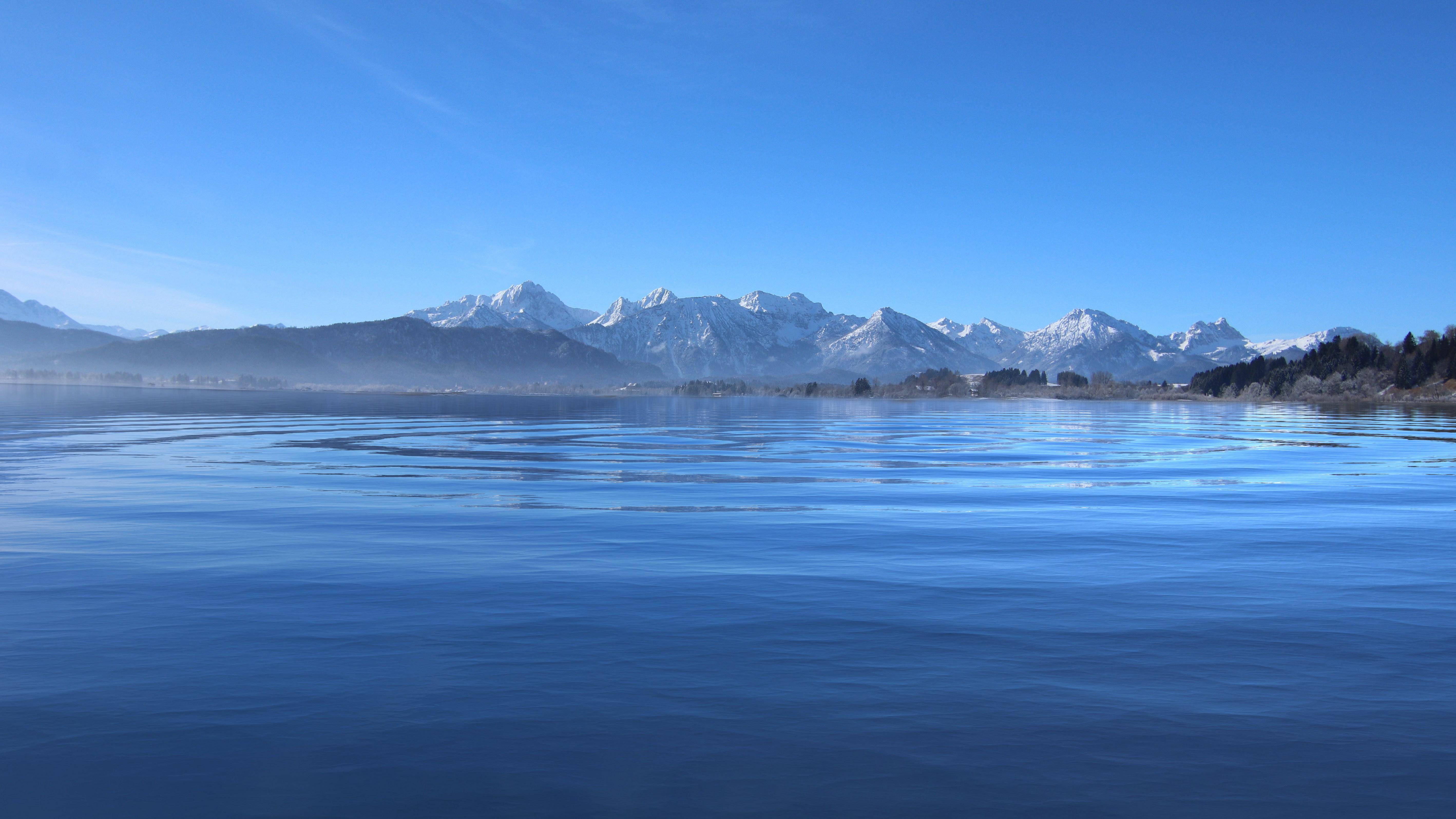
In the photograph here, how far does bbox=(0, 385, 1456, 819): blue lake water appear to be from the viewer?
31.3 feet

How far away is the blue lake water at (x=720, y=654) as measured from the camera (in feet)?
31.3

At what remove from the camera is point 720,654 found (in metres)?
13.9

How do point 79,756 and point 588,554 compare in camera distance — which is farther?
point 588,554

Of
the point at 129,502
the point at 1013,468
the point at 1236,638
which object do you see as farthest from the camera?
the point at 1013,468

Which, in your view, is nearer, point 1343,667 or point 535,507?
point 1343,667

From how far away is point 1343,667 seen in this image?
13414 mm

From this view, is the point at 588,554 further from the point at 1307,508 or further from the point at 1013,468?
the point at 1013,468

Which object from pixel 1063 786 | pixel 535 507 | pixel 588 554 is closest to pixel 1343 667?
pixel 1063 786

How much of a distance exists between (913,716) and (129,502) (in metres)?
30.3

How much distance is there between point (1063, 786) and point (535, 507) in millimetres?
24149

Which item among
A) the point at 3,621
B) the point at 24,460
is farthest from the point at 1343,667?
the point at 24,460

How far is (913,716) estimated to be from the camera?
11336mm

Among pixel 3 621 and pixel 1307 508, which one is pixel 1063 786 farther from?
pixel 1307 508

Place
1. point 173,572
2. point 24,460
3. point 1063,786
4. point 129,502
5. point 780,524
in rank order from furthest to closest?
1. point 24,460
2. point 129,502
3. point 780,524
4. point 173,572
5. point 1063,786
